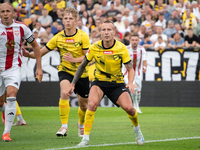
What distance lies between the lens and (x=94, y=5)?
20.2m

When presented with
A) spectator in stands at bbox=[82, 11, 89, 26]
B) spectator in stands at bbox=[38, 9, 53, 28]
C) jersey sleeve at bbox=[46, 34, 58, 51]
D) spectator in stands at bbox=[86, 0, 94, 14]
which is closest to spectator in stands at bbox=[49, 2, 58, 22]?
spectator in stands at bbox=[38, 9, 53, 28]

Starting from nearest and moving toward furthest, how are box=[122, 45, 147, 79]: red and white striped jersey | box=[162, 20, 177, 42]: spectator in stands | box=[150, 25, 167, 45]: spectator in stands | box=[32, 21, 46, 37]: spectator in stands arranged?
box=[122, 45, 147, 79]: red and white striped jersey, box=[150, 25, 167, 45]: spectator in stands, box=[162, 20, 177, 42]: spectator in stands, box=[32, 21, 46, 37]: spectator in stands

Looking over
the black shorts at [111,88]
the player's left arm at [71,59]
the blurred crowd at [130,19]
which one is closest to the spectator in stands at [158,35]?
the blurred crowd at [130,19]

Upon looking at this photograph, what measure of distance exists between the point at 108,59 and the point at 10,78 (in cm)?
200

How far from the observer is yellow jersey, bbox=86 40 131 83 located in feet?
23.4

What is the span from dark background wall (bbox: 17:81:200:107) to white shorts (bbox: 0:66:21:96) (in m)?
8.79

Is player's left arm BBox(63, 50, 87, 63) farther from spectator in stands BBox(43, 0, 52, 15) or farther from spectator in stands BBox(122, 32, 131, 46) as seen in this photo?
spectator in stands BBox(43, 0, 52, 15)

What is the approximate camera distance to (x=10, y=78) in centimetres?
759

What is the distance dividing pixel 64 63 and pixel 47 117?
4.40 metres

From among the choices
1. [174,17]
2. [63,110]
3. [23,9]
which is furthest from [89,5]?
[63,110]

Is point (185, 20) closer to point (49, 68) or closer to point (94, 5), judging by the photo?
point (94, 5)

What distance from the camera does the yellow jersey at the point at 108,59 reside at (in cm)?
713

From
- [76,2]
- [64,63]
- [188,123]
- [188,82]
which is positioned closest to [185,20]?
[188,82]

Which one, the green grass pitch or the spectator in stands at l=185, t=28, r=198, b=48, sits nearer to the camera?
the green grass pitch
